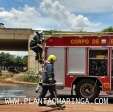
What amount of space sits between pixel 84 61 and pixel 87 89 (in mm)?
1125

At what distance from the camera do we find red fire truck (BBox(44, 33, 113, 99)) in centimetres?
1891

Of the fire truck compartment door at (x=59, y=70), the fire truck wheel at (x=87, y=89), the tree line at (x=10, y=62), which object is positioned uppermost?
the tree line at (x=10, y=62)

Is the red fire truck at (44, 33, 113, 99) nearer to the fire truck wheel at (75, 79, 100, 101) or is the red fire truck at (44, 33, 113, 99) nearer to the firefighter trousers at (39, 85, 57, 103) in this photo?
the fire truck wheel at (75, 79, 100, 101)

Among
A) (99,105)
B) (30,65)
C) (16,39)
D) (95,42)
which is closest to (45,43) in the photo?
(95,42)

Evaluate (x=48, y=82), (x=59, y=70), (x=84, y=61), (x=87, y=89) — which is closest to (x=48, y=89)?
(x=48, y=82)

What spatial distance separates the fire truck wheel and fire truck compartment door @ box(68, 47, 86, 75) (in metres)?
0.45

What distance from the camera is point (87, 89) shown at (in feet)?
63.3

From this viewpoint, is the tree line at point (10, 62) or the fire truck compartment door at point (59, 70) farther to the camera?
the tree line at point (10, 62)

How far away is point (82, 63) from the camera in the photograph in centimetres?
1906

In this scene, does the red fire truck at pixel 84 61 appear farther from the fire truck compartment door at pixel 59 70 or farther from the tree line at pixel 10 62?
the tree line at pixel 10 62

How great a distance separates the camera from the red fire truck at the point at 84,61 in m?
18.9

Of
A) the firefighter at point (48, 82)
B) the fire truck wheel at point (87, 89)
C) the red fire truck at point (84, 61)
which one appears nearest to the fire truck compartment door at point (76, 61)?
the red fire truck at point (84, 61)

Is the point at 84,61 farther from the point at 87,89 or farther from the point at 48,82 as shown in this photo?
the point at 48,82

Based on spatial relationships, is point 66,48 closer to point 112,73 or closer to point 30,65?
point 112,73
